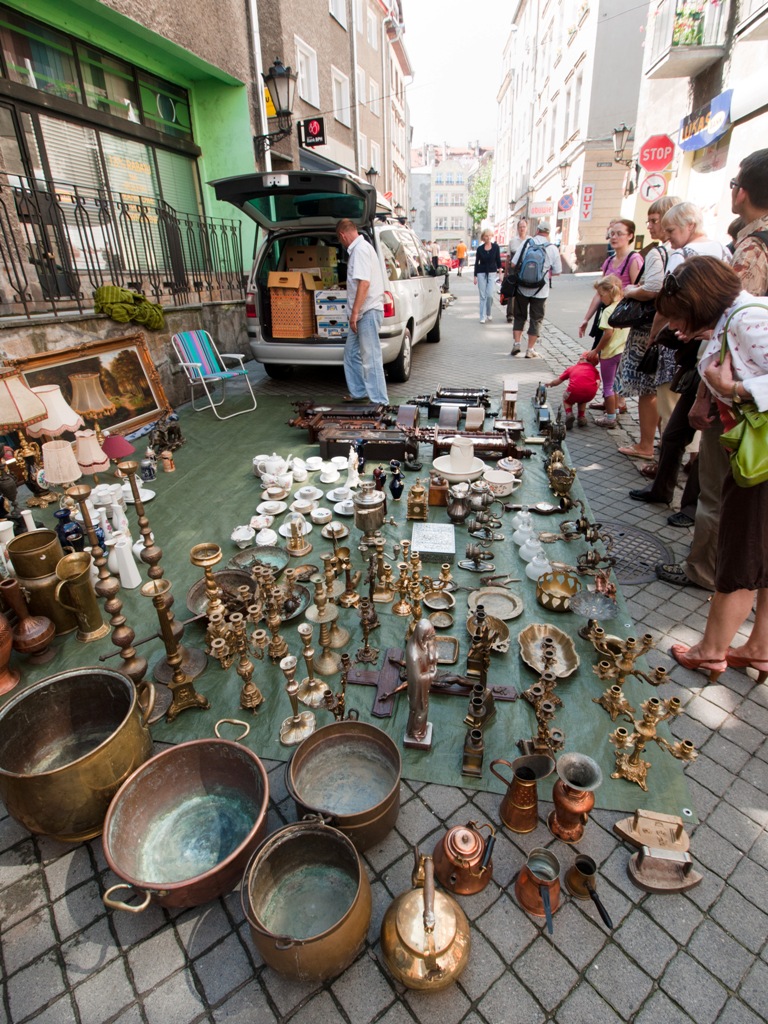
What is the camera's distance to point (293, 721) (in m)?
2.45

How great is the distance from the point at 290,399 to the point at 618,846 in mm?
6799

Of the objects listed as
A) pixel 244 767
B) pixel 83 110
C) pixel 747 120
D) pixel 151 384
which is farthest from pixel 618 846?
pixel 747 120

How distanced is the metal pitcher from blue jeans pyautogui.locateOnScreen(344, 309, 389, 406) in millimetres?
4445

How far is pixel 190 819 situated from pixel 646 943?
65.9 inches

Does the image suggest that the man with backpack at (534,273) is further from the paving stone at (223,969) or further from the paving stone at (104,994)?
the paving stone at (104,994)

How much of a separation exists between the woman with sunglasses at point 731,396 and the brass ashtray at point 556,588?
74cm

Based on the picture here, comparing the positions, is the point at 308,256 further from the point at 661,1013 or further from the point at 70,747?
the point at 661,1013

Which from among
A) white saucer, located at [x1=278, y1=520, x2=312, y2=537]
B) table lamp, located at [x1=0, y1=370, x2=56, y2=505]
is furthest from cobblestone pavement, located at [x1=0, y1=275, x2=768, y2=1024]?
table lamp, located at [x1=0, y1=370, x2=56, y2=505]

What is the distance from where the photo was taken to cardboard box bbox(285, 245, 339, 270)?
25.5 feet

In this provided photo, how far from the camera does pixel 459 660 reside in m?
2.82

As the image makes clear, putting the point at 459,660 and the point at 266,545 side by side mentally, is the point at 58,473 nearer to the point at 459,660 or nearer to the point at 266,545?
the point at 266,545

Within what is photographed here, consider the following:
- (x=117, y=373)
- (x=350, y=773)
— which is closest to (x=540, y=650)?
(x=350, y=773)

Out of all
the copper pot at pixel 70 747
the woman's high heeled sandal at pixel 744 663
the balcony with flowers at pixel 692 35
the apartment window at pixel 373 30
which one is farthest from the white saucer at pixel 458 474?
the apartment window at pixel 373 30

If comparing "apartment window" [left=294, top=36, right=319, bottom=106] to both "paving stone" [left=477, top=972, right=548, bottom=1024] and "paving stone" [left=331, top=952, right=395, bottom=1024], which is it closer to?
"paving stone" [left=331, top=952, right=395, bottom=1024]
